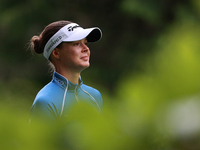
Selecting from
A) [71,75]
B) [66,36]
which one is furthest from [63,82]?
[66,36]

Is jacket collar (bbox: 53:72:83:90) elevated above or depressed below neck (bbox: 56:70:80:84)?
below

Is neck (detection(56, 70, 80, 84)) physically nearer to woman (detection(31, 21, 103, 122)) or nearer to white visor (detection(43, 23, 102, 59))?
woman (detection(31, 21, 103, 122))

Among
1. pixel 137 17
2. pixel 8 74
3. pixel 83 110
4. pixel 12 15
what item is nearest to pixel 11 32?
pixel 12 15

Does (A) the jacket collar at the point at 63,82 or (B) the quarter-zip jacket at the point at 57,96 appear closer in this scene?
(B) the quarter-zip jacket at the point at 57,96

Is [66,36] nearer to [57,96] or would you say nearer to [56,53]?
[56,53]

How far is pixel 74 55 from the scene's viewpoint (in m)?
1.21

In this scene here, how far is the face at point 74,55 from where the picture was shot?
3.91 ft

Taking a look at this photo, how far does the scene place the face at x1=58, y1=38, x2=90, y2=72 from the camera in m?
1.19

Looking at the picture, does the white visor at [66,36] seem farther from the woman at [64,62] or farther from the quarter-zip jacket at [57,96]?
the quarter-zip jacket at [57,96]

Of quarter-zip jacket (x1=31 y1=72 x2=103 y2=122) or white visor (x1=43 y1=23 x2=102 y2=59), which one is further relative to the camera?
white visor (x1=43 y1=23 x2=102 y2=59)

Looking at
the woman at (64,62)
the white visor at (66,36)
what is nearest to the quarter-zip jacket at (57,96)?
the woman at (64,62)

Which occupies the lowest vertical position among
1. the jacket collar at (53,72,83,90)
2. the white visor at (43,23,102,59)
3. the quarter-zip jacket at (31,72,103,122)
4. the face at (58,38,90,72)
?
the quarter-zip jacket at (31,72,103,122)

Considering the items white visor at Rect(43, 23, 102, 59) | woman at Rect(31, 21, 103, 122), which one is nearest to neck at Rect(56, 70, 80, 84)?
woman at Rect(31, 21, 103, 122)

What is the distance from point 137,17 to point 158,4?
1.61 feet
